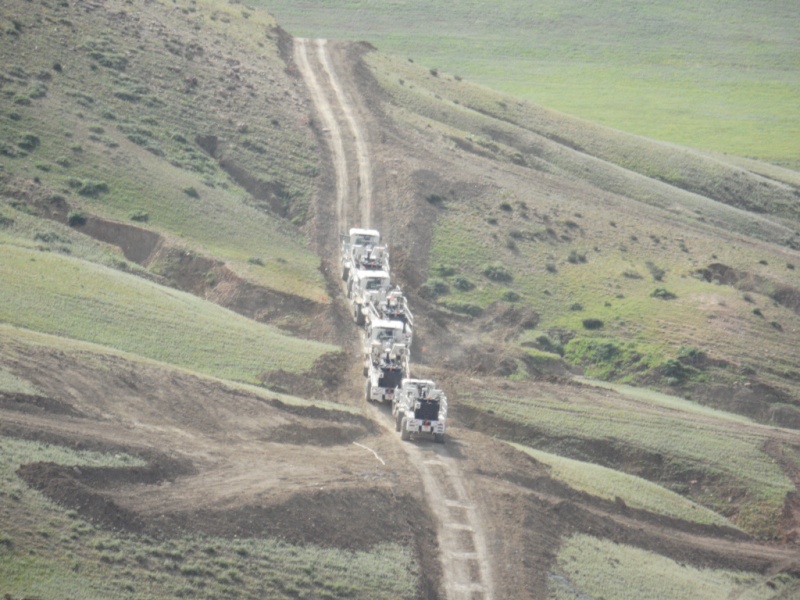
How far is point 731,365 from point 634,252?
1619cm

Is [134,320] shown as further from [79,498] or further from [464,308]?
[464,308]

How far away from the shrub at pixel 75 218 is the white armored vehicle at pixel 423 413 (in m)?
26.7

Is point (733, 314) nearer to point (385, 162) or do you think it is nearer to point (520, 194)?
point (520, 194)

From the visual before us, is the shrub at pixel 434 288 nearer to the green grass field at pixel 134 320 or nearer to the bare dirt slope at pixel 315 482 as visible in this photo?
the green grass field at pixel 134 320

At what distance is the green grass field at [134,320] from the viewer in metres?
50.4

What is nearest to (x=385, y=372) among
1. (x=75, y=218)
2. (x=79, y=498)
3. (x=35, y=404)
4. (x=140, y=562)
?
(x=35, y=404)

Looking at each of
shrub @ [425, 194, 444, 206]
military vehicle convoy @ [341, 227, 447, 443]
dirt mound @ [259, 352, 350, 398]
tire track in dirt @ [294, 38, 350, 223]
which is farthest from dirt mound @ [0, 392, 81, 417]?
shrub @ [425, 194, 444, 206]

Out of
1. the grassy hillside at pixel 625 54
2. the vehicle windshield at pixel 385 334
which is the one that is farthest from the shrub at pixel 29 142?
the grassy hillside at pixel 625 54

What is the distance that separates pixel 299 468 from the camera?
40.8m

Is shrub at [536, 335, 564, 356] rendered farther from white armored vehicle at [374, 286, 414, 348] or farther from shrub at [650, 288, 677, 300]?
white armored vehicle at [374, 286, 414, 348]

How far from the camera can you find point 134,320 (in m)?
53.1

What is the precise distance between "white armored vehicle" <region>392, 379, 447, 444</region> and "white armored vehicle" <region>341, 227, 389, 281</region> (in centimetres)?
1706

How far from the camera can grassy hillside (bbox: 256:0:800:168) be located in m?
138

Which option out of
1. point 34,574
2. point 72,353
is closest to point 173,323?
point 72,353
